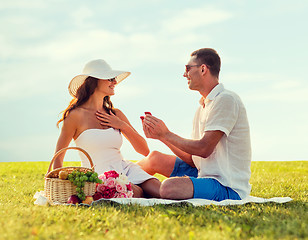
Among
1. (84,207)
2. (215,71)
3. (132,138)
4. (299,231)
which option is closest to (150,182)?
(132,138)

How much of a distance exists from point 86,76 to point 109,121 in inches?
31.5

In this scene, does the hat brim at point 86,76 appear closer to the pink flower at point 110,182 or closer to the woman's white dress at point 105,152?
the woman's white dress at point 105,152

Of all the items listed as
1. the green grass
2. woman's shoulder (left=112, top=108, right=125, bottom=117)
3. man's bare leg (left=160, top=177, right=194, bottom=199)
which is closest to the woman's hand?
woman's shoulder (left=112, top=108, right=125, bottom=117)

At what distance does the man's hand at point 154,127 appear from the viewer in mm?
4984

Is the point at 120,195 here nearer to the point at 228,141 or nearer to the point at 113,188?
the point at 113,188

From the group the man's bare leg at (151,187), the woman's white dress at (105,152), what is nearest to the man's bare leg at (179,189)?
the man's bare leg at (151,187)

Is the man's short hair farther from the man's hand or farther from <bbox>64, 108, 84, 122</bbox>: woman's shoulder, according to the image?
<bbox>64, 108, 84, 122</bbox>: woman's shoulder

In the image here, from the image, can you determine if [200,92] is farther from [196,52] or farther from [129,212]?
[129,212]

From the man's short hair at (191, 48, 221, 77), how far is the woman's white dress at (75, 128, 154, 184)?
1.71 metres

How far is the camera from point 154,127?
500 centimetres

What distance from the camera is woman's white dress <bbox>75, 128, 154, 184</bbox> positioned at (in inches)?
215

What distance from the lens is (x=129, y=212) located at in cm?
404

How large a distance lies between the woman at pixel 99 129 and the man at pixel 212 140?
672 millimetres

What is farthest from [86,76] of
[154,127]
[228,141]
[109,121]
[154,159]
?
[228,141]
